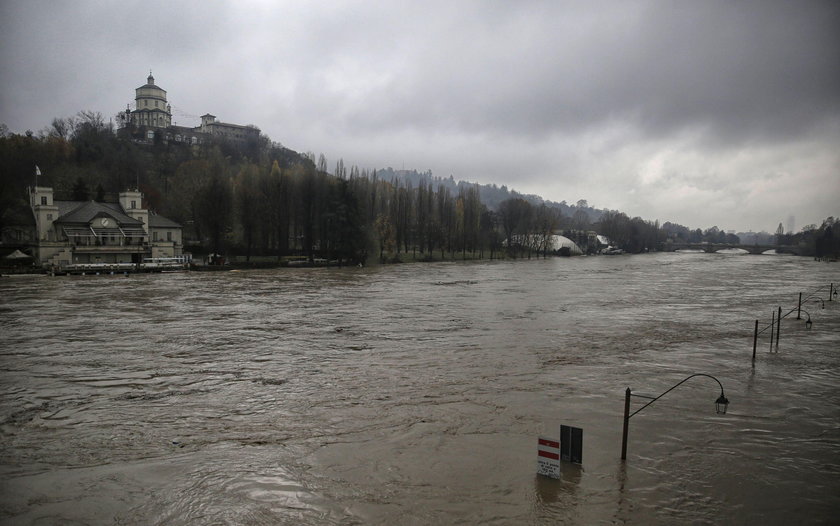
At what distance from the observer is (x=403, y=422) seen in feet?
36.1

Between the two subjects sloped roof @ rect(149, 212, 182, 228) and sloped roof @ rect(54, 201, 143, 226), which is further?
sloped roof @ rect(149, 212, 182, 228)

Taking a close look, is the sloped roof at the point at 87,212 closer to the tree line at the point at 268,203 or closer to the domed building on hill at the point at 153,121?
the tree line at the point at 268,203

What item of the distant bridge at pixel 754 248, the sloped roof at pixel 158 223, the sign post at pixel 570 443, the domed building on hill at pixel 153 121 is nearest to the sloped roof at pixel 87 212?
the sloped roof at pixel 158 223

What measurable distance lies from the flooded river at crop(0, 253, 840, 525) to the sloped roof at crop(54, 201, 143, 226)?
3561 centimetres

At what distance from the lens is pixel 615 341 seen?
66.1 feet

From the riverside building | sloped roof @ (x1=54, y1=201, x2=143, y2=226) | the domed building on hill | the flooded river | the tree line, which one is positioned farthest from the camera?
the domed building on hill

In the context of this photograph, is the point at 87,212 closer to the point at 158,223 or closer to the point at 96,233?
the point at 96,233

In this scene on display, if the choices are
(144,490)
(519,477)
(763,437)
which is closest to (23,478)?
(144,490)

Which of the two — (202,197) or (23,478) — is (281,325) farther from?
(202,197)

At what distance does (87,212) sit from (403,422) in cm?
5990

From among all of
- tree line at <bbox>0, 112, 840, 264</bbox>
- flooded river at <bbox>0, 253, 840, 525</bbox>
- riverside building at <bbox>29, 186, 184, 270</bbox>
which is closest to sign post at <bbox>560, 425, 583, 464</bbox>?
flooded river at <bbox>0, 253, 840, 525</bbox>

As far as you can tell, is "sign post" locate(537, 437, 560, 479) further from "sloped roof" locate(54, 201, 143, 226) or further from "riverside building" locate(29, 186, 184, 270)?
"sloped roof" locate(54, 201, 143, 226)

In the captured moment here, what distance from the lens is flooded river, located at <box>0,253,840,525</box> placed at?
7.70 m

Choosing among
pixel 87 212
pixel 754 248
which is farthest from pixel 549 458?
pixel 754 248
